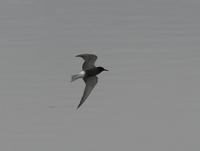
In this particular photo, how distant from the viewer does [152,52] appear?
56.0ft

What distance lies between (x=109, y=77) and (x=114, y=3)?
35.5 feet

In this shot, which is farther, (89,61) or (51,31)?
(51,31)

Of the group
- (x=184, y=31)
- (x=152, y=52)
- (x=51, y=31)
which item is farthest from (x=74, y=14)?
(x=152, y=52)

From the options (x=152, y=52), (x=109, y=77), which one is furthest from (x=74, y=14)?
(x=109, y=77)

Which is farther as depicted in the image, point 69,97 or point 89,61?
point 69,97

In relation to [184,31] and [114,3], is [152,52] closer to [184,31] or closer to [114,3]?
[184,31]

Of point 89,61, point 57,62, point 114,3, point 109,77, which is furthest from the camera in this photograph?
point 114,3

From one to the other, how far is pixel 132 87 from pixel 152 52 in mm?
3019

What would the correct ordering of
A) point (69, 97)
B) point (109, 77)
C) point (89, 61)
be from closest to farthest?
point (89, 61)
point (69, 97)
point (109, 77)

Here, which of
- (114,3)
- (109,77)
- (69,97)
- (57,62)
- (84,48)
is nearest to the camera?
(69,97)

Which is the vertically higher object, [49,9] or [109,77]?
[49,9]

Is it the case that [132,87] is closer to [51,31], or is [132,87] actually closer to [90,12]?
[51,31]

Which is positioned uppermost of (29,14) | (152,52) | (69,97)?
(29,14)

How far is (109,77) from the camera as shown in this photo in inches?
594
